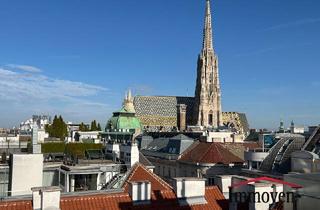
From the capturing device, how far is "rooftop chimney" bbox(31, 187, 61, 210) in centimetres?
1584

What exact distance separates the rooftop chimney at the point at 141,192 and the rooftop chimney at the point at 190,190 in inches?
51.5

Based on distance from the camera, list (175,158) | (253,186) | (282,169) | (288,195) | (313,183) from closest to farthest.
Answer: (313,183)
(288,195)
(253,186)
(282,169)
(175,158)

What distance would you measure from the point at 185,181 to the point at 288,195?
6308 mm

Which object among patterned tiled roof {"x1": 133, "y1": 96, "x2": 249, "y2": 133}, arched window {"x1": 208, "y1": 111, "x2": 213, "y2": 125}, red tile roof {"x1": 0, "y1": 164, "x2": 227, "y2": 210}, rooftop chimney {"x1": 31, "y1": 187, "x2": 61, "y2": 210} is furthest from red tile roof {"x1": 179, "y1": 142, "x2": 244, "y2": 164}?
patterned tiled roof {"x1": 133, "y1": 96, "x2": 249, "y2": 133}

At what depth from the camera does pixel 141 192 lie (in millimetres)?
17938

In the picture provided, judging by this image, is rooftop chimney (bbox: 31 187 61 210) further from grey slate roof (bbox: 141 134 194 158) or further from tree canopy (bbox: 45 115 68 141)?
tree canopy (bbox: 45 115 68 141)

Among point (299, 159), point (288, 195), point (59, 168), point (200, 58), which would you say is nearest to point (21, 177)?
point (59, 168)

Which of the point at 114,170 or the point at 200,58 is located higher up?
the point at 200,58

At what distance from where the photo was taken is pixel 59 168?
1141 inches

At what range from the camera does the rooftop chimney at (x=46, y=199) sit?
52.0ft

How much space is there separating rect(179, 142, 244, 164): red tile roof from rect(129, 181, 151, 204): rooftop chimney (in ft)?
141

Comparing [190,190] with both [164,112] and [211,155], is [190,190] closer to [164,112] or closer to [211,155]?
[211,155]

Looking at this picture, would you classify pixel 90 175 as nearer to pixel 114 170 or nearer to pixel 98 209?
pixel 114 170

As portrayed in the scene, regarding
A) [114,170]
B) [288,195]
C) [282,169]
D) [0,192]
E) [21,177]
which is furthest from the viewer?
[282,169]
